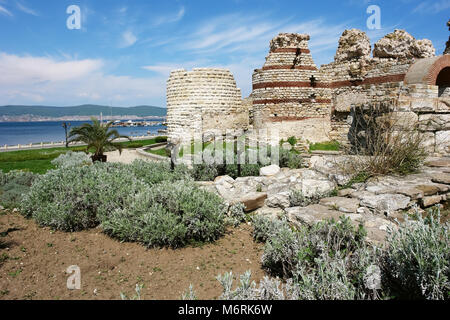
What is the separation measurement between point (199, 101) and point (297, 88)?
20.0 feet

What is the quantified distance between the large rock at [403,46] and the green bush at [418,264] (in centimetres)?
1653

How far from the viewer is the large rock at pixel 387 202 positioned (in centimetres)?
386

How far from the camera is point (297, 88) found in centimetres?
1672

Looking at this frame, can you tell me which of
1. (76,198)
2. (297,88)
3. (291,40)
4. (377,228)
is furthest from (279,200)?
(291,40)

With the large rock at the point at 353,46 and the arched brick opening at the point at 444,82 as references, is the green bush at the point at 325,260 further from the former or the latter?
the large rock at the point at 353,46

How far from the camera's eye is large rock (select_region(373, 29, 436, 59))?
599 inches

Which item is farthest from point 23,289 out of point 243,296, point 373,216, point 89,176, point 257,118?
point 257,118

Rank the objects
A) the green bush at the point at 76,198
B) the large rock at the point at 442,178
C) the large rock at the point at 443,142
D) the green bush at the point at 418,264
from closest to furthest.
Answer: the green bush at the point at 418,264 < the large rock at the point at 442,178 < the green bush at the point at 76,198 < the large rock at the point at 443,142

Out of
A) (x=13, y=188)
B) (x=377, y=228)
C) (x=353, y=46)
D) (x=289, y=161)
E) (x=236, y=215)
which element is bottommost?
(x=236, y=215)

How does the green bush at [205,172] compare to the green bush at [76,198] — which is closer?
the green bush at [76,198]

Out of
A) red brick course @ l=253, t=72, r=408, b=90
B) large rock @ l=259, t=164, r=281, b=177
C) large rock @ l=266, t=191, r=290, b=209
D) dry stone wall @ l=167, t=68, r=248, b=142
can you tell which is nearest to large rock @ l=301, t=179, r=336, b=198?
large rock @ l=266, t=191, r=290, b=209

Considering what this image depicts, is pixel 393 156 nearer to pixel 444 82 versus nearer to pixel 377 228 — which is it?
pixel 377 228

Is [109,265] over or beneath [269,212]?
beneath

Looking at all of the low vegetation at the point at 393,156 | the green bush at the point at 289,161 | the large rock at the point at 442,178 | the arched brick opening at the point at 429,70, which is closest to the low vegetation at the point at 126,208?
the low vegetation at the point at 393,156
